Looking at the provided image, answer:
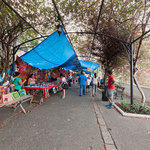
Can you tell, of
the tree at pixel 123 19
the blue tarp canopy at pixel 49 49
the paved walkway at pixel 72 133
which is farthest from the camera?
the tree at pixel 123 19

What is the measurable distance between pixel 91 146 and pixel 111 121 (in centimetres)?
143

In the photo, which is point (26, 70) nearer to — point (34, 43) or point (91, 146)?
point (34, 43)

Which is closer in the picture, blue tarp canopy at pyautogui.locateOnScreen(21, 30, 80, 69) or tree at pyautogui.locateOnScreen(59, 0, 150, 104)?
blue tarp canopy at pyautogui.locateOnScreen(21, 30, 80, 69)

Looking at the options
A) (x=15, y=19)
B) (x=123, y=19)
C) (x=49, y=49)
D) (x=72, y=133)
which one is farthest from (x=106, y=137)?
(x=15, y=19)

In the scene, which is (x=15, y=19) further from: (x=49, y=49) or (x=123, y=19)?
(x=123, y=19)

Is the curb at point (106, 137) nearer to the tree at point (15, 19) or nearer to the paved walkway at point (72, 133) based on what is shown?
the paved walkway at point (72, 133)

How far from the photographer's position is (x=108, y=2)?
3955 mm

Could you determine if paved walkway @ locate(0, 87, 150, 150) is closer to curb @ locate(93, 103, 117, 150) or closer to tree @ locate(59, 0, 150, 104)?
curb @ locate(93, 103, 117, 150)

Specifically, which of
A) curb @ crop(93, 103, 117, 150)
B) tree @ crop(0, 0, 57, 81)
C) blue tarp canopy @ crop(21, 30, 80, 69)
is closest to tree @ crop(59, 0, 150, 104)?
blue tarp canopy @ crop(21, 30, 80, 69)

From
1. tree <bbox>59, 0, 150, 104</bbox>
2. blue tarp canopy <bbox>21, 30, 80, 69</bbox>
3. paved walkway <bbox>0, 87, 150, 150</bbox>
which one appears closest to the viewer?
paved walkway <bbox>0, 87, 150, 150</bbox>

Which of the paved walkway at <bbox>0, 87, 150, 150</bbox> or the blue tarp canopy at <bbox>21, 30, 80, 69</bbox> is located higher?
the blue tarp canopy at <bbox>21, 30, 80, 69</bbox>

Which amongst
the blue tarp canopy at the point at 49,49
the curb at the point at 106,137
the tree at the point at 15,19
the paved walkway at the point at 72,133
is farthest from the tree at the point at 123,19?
the curb at the point at 106,137

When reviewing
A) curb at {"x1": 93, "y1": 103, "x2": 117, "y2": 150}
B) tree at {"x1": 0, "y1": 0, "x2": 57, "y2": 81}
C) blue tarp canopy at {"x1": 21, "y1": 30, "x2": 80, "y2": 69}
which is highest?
tree at {"x1": 0, "y1": 0, "x2": 57, "y2": 81}

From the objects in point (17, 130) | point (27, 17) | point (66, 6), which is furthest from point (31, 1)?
point (17, 130)
